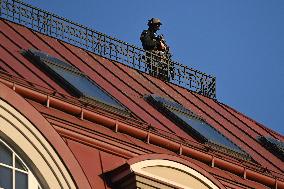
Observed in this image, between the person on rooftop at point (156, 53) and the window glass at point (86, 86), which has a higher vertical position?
the person on rooftop at point (156, 53)

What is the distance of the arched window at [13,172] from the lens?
1720 centimetres

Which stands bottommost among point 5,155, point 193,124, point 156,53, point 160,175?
point 5,155

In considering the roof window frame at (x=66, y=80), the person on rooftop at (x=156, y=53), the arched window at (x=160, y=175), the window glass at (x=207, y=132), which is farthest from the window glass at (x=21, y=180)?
the person on rooftop at (x=156, y=53)

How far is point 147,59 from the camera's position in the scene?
3056 cm

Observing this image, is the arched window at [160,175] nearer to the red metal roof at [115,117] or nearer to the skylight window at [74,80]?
the red metal roof at [115,117]

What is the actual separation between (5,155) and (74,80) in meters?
5.64

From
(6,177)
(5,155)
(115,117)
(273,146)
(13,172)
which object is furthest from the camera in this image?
(273,146)

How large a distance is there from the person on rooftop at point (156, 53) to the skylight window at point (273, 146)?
143 inches

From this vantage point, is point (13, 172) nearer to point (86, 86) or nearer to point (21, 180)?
point (21, 180)

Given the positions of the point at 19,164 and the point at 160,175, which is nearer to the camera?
the point at 19,164

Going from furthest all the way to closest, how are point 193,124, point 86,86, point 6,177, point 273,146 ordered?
Result: point 273,146 < point 193,124 < point 86,86 < point 6,177

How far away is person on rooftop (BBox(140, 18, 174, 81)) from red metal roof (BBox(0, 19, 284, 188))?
1264 mm

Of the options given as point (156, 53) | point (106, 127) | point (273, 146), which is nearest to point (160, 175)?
point (106, 127)

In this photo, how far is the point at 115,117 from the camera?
20.8m
